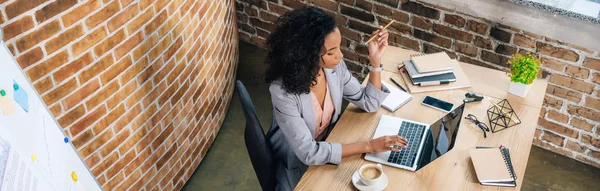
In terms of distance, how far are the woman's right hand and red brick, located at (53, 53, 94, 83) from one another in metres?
1.11

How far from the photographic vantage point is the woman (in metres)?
2.27

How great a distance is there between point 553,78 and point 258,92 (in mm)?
1784

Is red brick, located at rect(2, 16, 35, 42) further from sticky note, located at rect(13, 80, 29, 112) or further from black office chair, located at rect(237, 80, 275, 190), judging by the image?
black office chair, located at rect(237, 80, 275, 190)

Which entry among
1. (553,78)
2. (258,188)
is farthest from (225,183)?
(553,78)

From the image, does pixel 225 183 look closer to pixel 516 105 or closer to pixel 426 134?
pixel 426 134

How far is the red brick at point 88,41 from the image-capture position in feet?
7.05

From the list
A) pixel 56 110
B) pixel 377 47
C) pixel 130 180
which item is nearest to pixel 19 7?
pixel 56 110

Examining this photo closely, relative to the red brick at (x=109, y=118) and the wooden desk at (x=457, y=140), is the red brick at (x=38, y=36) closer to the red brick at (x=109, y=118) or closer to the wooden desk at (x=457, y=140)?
the red brick at (x=109, y=118)

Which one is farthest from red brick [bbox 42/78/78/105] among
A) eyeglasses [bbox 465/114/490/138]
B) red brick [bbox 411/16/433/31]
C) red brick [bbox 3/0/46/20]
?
red brick [bbox 411/16/433/31]

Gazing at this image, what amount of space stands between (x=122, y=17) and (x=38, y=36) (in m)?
0.38

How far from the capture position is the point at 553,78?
3.17 meters

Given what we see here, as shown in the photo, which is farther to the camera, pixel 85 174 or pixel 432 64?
pixel 432 64

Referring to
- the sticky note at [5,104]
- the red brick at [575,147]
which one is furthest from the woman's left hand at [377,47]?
the sticky note at [5,104]

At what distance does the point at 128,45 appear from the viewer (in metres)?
2.39
